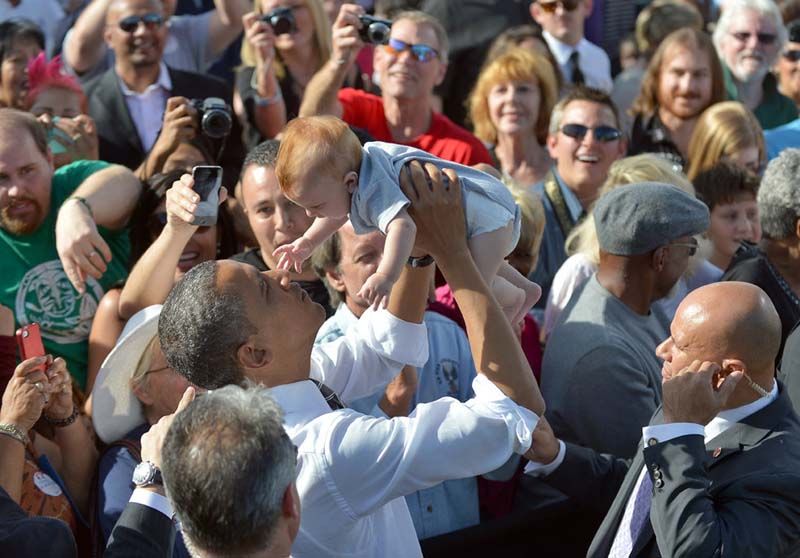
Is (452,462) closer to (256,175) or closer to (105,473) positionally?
(105,473)

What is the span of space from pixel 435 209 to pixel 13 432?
4.71 feet

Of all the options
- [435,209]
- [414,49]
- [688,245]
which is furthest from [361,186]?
[414,49]

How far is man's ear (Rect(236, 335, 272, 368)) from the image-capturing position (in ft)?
10.2

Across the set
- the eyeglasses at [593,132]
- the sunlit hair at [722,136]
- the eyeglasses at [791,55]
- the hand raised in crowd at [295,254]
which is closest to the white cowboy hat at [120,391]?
the hand raised in crowd at [295,254]

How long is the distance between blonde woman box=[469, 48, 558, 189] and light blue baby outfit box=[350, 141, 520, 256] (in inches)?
131

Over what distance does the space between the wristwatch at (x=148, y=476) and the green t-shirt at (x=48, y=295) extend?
192 centimetres

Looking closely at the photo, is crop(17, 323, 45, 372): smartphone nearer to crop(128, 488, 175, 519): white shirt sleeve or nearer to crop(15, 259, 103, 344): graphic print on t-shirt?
crop(128, 488, 175, 519): white shirt sleeve

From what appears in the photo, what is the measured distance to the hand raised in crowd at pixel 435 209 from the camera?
3.26 meters

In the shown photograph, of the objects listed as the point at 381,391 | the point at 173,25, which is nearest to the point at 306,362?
the point at 381,391

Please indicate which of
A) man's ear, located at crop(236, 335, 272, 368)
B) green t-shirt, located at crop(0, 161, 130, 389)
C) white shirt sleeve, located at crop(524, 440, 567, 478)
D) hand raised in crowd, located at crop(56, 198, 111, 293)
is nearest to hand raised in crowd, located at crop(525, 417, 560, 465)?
white shirt sleeve, located at crop(524, 440, 567, 478)

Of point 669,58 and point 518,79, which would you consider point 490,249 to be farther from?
point 669,58

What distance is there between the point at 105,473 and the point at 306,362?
1.17 meters

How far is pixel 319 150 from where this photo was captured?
3375 mm

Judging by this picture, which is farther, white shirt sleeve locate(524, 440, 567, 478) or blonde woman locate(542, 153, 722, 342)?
blonde woman locate(542, 153, 722, 342)
